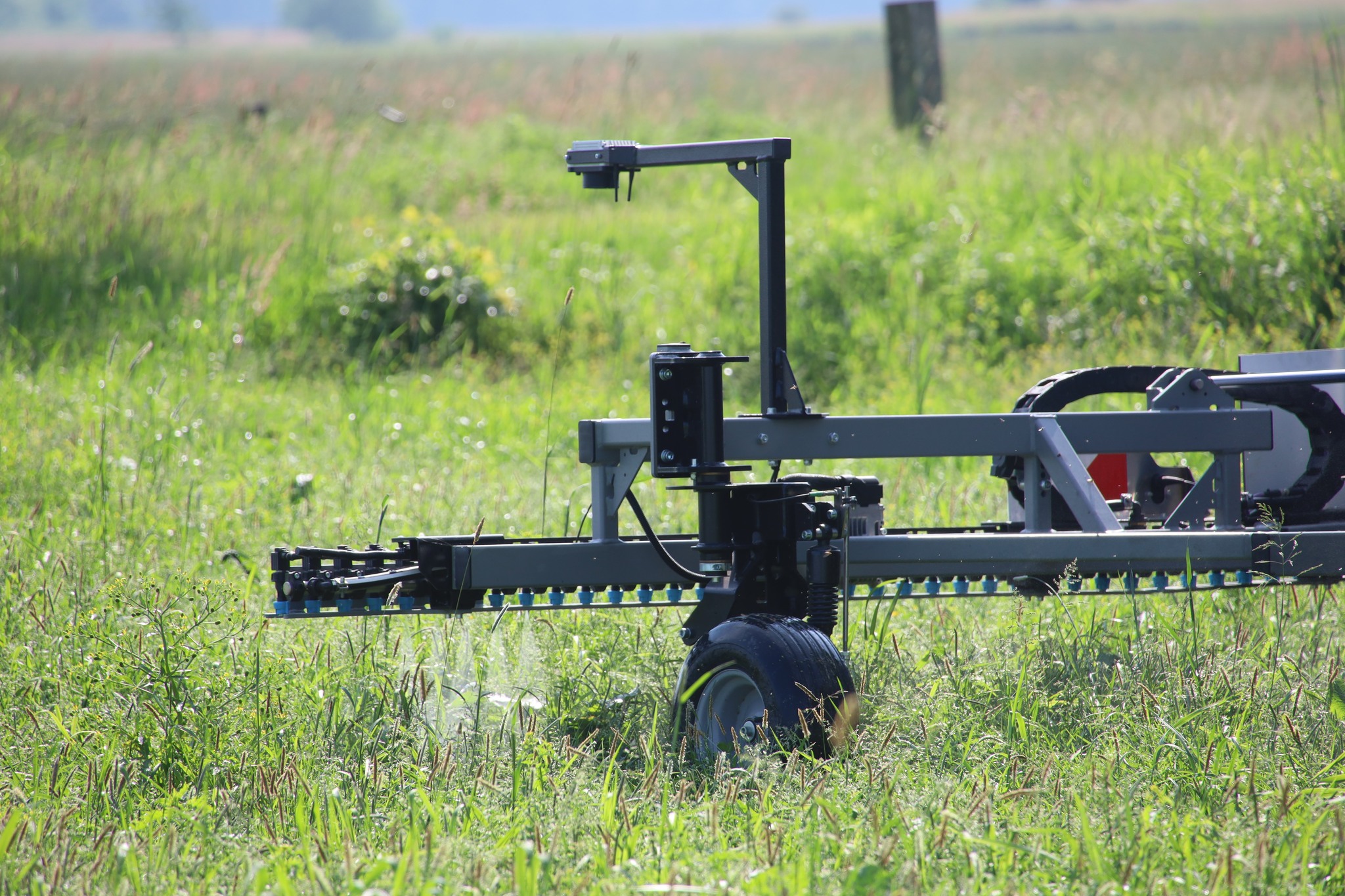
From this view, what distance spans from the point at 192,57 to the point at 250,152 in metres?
55.1

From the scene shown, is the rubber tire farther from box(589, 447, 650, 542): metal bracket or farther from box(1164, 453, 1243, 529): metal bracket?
box(1164, 453, 1243, 529): metal bracket


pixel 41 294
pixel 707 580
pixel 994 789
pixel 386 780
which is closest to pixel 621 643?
pixel 707 580

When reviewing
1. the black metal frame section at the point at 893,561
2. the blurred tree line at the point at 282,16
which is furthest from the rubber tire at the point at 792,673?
the blurred tree line at the point at 282,16

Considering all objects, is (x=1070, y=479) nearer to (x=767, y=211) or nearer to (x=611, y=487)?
(x=767, y=211)

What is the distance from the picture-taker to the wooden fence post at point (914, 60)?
452 inches

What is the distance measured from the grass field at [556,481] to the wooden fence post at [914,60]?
0.44 meters

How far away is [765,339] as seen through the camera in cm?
314

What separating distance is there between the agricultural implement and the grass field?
25 centimetres

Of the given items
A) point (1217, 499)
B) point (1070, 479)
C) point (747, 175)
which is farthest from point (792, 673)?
point (1217, 499)

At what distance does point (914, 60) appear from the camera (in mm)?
11734

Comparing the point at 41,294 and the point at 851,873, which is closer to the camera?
the point at 851,873

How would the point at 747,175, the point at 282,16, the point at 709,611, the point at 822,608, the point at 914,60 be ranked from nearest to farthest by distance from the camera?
the point at 822,608
the point at 709,611
the point at 747,175
the point at 914,60
the point at 282,16

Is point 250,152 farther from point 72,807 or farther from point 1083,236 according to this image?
point 72,807

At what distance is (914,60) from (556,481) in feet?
24.4
